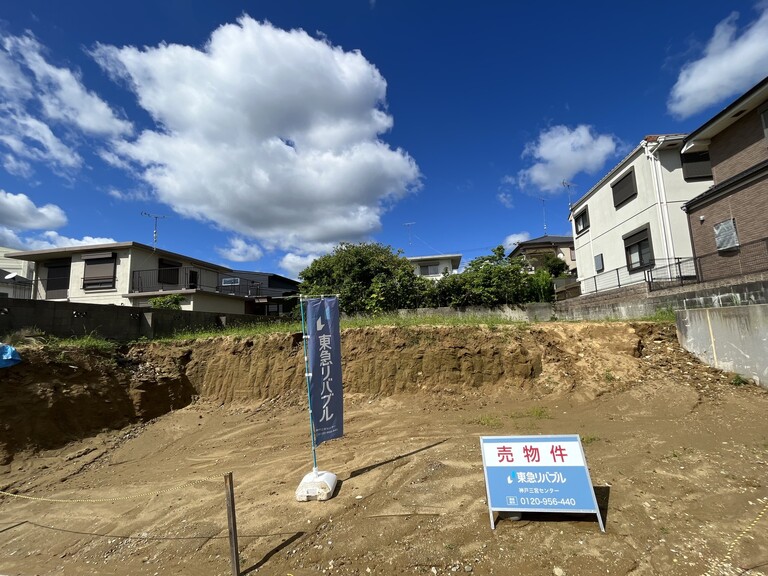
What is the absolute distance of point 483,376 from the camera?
Result: 960 cm

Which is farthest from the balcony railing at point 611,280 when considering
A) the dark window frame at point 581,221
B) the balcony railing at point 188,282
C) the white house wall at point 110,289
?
the white house wall at point 110,289

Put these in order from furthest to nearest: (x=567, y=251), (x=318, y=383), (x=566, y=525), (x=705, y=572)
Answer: (x=567, y=251) → (x=318, y=383) → (x=566, y=525) → (x=705, y=572)

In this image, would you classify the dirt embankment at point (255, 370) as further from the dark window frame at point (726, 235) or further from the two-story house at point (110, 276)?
the two-story house at point (110, 276)

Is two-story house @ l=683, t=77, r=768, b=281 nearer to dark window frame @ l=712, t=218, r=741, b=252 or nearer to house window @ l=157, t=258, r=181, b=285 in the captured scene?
dark window frame @ l=712, t=218, r=741, b=252

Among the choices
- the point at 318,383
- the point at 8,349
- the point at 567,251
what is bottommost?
the point at 318,383

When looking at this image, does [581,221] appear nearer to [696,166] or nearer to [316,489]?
[696,166]

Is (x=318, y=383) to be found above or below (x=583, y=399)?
above

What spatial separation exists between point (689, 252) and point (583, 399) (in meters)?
10.3

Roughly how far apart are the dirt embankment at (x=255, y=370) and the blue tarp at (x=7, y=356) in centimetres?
26

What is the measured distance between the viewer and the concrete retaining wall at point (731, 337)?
23.9 ft

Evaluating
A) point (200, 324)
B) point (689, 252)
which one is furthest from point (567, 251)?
point (200, 324)

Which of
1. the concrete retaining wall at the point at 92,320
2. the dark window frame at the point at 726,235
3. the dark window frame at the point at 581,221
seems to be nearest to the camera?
the concrete retaining wall at the point at 92,320

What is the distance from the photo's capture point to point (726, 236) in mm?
11570

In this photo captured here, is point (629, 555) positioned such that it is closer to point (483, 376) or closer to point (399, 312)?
point (483, 376)
